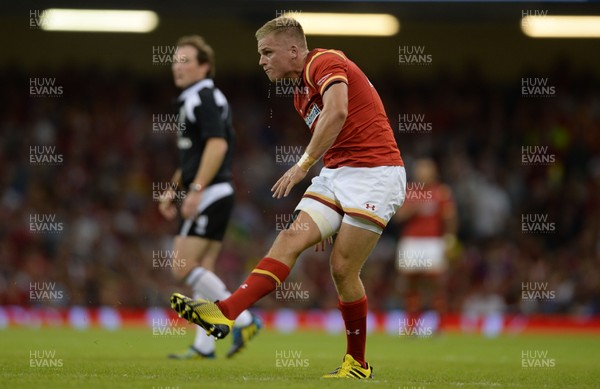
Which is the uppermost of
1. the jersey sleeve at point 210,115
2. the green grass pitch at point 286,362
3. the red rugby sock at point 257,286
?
the jersey sleeve at point 210,115

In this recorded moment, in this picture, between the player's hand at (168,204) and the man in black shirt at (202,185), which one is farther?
the player's hand at (168,204)

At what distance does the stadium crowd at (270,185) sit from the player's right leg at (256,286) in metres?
11.6

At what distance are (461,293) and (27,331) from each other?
832cm

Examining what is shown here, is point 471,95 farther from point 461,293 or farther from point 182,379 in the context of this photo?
point 182,379

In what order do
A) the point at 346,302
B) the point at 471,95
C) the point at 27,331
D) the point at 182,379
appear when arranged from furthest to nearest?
the point at 471,95 < the point at 27,331 < the point at 346,302 < the point at 182,379

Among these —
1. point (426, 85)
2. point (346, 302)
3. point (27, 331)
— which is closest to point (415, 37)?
point (426, 85)

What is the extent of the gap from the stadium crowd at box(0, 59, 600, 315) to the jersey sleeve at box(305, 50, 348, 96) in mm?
11663

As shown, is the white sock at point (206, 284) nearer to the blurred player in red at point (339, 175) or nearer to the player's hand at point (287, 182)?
the blurred player in red at point (339, 175)

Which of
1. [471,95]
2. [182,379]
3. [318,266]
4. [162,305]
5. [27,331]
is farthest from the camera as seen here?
[471,95]

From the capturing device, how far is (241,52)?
22750 millimetres

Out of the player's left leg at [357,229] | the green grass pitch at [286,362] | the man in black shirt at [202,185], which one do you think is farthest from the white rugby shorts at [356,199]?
the man in black shirt at [202,185]

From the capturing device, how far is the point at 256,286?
651 centimetres

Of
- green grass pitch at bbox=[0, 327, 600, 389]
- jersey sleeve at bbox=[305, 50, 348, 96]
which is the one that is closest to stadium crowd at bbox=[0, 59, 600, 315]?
green grass pitch at bbox=[0, 327, 600, 389]

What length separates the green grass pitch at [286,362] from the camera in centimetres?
658
